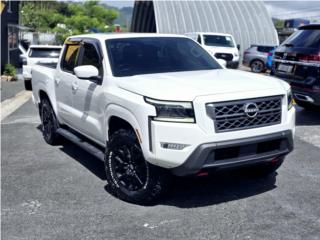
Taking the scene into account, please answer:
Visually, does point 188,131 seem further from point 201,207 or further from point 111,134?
point 111,134

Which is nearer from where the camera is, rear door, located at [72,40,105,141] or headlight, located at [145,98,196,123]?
headlight, located at [145,98,196,123]

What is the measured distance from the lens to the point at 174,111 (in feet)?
13.6

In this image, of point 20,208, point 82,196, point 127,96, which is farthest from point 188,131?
point 20,208

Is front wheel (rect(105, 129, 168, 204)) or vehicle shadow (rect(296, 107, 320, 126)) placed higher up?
front wheel (rect(105, 129, 168, 204))

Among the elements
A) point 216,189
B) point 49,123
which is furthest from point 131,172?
point 49,123

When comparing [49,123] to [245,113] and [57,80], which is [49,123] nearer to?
[57,80]

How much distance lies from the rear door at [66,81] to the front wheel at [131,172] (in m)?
1.52

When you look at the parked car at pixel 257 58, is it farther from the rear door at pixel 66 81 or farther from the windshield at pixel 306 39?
the rear door at pixel 66 81

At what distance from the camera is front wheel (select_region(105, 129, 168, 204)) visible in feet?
14.6

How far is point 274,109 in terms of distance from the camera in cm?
450

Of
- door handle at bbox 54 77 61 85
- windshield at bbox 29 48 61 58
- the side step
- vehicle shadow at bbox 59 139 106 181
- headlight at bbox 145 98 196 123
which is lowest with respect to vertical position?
vehicle shadow at bbox 59 139 106 181

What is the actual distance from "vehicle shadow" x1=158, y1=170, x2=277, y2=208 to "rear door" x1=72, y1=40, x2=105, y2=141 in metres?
1.15

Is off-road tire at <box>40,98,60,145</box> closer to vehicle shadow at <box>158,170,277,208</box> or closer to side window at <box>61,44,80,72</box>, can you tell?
side window at <box>61,44,80,72</box>

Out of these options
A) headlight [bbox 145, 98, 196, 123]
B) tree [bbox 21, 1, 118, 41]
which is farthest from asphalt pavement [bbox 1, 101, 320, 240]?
tree [bbox 21, 1, 118, 41]
